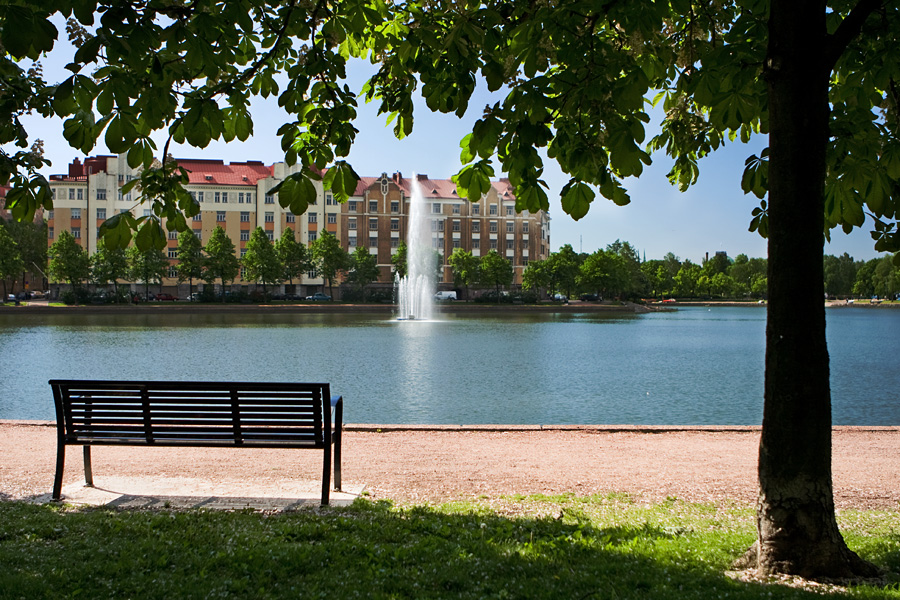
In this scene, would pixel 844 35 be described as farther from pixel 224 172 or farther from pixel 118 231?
pixel 224 172

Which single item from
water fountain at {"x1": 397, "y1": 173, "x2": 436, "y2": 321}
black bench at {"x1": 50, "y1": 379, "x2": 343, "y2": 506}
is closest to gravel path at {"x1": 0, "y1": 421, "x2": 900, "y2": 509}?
black bench at {"x1": 50, "y1": 379, "x2": 343, "y2": 506}

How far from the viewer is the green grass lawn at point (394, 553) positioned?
3.86 meters

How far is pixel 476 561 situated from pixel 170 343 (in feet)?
111

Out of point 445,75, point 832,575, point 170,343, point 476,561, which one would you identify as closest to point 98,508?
point 476,561

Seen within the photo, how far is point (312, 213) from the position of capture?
9656 cm

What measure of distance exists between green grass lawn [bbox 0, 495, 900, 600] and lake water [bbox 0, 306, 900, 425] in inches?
382

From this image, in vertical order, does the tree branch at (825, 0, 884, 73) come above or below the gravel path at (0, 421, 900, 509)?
above

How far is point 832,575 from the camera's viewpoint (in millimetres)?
4223

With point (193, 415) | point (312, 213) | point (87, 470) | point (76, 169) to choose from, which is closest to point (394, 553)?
point (193, 415)

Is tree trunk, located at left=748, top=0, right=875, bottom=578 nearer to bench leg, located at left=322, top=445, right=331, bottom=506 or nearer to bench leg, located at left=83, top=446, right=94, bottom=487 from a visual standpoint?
bench leg, located at left=322, top=445, right=331, bottom=506

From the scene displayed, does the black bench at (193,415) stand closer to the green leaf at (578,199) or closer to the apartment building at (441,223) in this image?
the green leaf at (578,199)

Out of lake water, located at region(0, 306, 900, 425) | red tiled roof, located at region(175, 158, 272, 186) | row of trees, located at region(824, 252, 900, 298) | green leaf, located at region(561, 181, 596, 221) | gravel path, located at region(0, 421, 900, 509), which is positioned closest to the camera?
green leaf, located at region(561, 181, 596, 221)

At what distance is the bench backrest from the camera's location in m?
6.39

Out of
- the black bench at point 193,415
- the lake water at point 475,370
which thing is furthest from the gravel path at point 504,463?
the lake water at point 475,370
